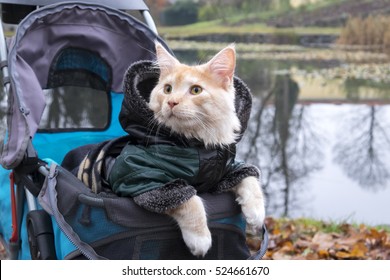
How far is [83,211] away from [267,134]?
5.07 m

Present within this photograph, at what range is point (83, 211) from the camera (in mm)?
2109

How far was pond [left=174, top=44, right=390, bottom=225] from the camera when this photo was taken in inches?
200

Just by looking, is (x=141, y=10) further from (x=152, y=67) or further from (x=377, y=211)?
(x=377, y=211)

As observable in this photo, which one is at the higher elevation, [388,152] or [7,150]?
[7,150]

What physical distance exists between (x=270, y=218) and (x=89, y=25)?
83.3 inches

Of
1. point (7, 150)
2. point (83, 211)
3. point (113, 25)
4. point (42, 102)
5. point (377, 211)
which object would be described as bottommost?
point (377, 211)

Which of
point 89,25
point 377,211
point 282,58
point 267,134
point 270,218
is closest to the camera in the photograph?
point 89,25

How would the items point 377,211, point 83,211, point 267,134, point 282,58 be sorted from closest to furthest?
point 83,211, point 377,211, point 267,134, point 282,58

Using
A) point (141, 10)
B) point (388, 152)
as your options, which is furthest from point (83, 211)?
point (388, 152)

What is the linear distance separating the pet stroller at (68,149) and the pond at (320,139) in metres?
0.57

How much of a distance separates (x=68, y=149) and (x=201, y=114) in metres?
1.27

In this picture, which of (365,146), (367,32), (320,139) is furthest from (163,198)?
(367,32)

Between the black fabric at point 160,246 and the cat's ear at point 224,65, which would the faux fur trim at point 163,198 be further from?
the cat's ear at point 224,65
